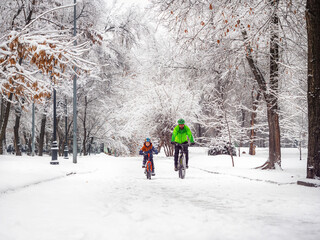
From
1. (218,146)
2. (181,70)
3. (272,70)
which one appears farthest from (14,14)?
(218,146)

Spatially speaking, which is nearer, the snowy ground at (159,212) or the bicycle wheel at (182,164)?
the snowy ground at (159,212)

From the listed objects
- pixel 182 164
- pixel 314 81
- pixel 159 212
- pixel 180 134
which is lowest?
pixel 159 212

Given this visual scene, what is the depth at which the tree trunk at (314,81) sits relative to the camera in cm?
895

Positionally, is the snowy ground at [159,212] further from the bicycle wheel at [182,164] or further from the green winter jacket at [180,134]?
the green winter jacket at [180,134]

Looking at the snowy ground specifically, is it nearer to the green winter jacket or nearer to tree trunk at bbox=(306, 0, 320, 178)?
tree trunk at bbox=(306, 0, 320, 178)

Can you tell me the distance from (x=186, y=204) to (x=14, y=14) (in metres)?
16.6

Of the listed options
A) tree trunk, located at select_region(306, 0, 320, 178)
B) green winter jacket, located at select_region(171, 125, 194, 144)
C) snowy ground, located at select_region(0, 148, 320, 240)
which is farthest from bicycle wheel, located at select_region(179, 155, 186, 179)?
tree trunk, located at select_region(306, 0, 320, 178)

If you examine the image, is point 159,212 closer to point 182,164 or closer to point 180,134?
point 182,164

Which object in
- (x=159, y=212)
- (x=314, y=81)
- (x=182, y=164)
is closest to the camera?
(x=159, y=212)

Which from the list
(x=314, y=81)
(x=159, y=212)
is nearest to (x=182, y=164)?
(x=314, y=81)

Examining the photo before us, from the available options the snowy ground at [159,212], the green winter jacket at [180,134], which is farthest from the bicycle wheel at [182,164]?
the snowy ground at [159,212]

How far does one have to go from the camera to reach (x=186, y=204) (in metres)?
6.69

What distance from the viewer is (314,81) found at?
29.6 ft

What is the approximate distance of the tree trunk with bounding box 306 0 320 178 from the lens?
352 inches
